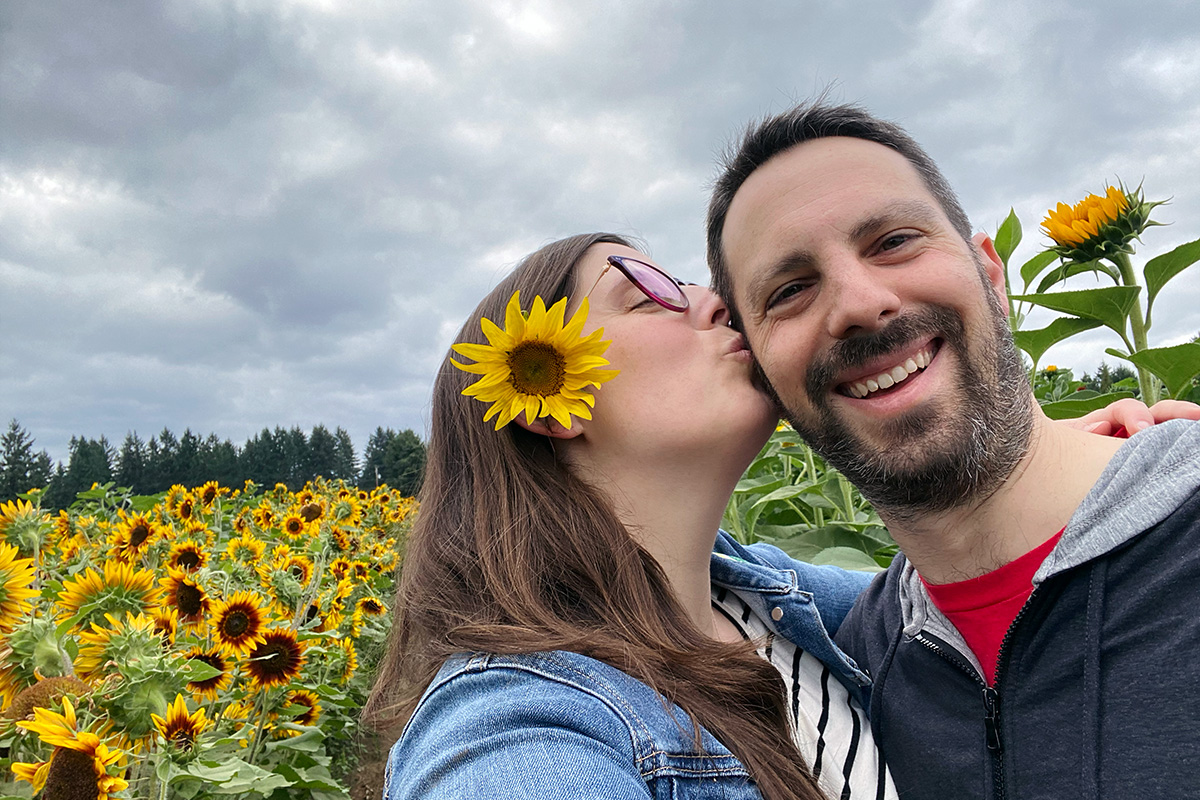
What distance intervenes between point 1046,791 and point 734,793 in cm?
55

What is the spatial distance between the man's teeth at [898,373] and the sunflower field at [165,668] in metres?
1.52

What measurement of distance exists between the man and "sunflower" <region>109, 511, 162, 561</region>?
9.09 feet

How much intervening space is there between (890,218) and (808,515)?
2.26 meters

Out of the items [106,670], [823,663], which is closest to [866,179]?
[823,663]

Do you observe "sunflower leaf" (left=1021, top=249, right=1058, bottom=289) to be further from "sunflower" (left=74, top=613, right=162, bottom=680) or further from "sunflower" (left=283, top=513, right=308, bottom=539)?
"sunflower" (left=283, top=513, right=308, bottom=539)

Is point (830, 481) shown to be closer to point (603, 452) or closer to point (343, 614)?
point (603, 452)

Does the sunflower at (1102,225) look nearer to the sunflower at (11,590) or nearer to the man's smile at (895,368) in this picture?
the man's smile at (895,368)

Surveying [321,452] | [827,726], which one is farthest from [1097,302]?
[321,452]

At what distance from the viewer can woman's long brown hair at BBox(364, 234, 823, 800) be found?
1325mm

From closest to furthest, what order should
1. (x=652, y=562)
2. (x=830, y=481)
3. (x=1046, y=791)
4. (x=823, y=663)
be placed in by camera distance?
(x=1046, y=791) → (x=652, y=562) → (x=823, y=663) → (x=830, y=481)

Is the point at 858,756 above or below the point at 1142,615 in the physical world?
below

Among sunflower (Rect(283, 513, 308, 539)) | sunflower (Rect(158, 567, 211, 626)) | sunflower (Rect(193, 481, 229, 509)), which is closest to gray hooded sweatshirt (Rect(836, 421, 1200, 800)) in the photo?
sunflower (Rect(158, 567, 211, 626))

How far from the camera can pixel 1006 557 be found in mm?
1585

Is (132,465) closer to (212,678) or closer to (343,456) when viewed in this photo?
(343,456)
